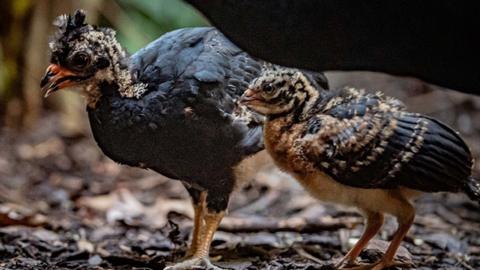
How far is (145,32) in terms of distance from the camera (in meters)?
5.57

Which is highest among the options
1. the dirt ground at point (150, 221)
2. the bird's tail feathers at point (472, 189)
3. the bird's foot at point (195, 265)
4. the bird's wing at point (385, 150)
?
the bird's wing at point (385, 150)

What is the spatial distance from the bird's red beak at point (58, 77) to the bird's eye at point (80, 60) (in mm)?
33

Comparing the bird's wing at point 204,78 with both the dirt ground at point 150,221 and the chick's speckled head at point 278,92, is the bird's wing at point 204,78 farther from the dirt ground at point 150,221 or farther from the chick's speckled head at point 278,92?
the dirt ground at point 150,221

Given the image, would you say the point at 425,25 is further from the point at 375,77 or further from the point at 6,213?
the point at 375,77

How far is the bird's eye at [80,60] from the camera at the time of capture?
2.83 metres

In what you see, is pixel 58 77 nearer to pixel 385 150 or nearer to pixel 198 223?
pixel 198 223

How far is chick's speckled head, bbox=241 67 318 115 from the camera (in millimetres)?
2801

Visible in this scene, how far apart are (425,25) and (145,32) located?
348 cm

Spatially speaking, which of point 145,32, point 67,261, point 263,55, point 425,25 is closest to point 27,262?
point 67,261

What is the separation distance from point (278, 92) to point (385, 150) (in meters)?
0.39

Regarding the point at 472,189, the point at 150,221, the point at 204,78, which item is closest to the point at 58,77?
the point at 204,78

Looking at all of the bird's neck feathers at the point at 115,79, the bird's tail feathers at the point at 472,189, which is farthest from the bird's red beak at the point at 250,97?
the bird's tail feathers at the point at 472,189

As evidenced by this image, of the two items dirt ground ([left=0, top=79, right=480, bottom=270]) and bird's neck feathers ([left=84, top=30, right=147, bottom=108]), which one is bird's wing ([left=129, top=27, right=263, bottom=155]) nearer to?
bird's neck feathers ([left=84, top=30, right=147, bottom=108])

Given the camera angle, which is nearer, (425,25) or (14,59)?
(425,25)
